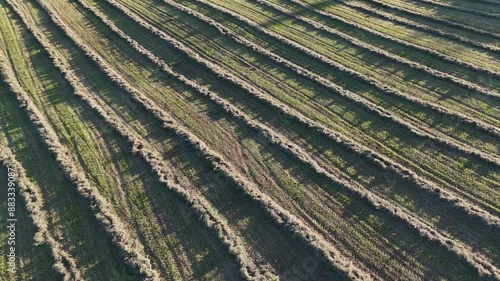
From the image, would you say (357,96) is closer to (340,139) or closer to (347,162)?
(340,139)

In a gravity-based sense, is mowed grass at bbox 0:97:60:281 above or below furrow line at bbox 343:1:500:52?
below

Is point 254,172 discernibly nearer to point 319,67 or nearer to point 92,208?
point 92,208

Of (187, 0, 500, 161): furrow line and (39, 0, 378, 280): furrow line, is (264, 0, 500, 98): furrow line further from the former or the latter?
(39, 0, 378, 280): furrow line

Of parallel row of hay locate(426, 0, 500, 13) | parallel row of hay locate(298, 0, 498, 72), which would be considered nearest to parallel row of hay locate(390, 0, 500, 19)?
parallel row of hay locate(426, 0, 500, 13)

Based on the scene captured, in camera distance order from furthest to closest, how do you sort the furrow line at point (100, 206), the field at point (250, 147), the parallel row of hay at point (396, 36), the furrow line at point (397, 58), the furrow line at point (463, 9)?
1. the furrow line at point (463, 9)
2. the parallel row of hay at point (396, 36)
3. the furrow line at point (397, 58)
4. the field at point (250, 147)
5. the furrow line at point (100, 206)

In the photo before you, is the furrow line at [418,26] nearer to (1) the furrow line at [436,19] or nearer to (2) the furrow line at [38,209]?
(1) the furrow line at [436,19]

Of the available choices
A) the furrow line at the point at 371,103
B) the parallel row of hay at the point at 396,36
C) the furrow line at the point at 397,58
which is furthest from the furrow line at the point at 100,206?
the parallel row of hay at the point at 396,36
